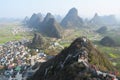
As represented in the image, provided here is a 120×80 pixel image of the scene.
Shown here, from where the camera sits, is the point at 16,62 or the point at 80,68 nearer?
the point at 80,68

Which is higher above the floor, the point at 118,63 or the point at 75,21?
the point at 75,21

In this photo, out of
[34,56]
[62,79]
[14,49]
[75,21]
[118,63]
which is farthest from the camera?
[75,21]

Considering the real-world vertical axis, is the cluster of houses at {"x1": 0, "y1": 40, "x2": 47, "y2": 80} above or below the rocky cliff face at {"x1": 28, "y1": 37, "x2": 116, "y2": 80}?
below

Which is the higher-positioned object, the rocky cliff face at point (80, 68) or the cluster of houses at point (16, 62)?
the rocky cliff face at point (80, 68)

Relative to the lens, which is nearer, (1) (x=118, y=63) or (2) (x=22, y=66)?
(2) (x=22, y=66)

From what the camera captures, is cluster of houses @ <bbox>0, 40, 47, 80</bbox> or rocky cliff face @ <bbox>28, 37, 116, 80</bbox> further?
cluster of houses @ <bbox>0, 40, 47, 80</bbox>

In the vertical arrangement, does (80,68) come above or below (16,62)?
above

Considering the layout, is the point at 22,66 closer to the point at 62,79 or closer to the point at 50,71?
the point at 50,71

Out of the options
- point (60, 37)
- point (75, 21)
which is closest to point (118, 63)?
point (60, 37)
